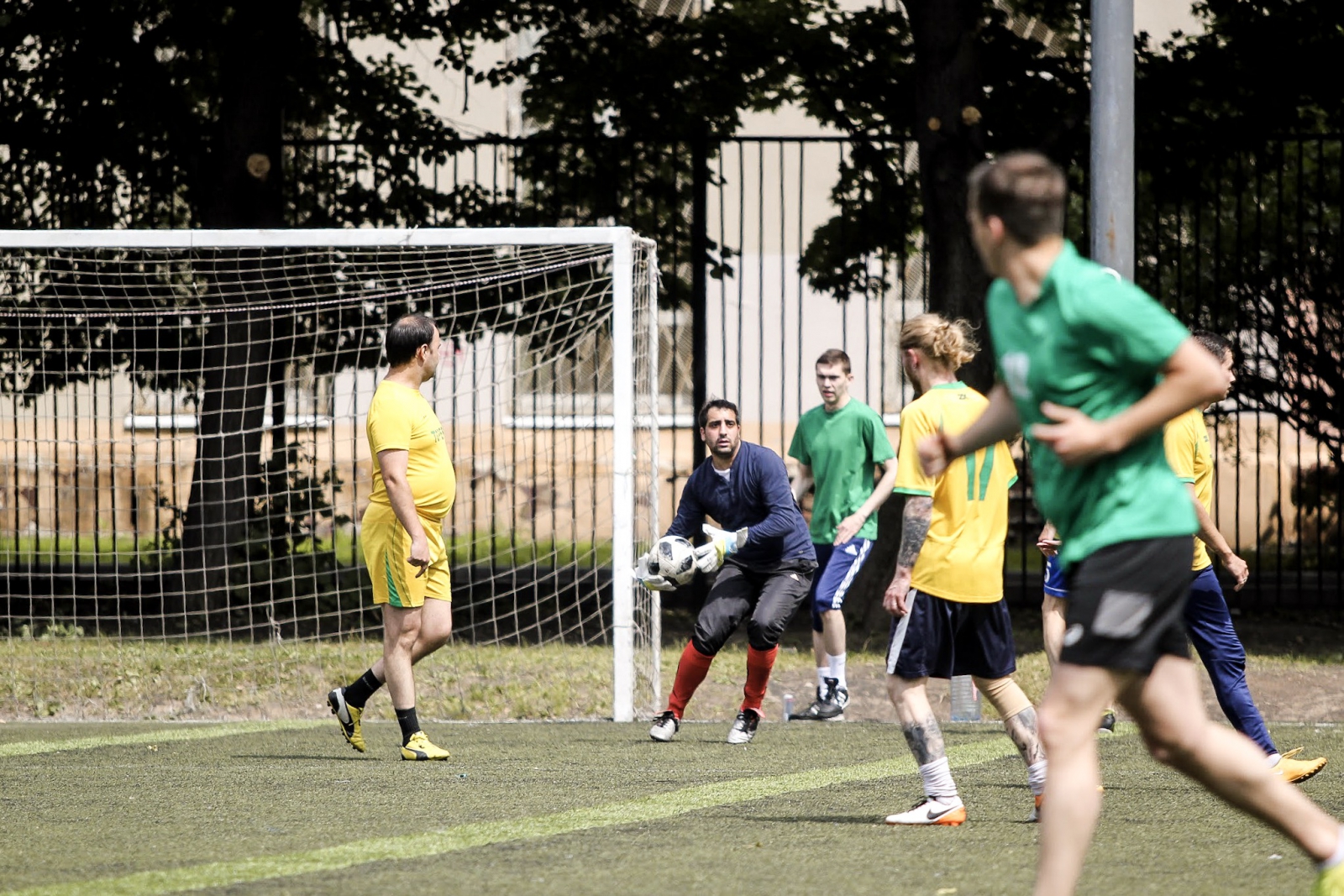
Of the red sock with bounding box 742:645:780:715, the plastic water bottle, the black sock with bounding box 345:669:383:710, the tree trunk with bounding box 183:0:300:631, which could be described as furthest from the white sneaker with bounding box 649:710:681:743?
the tree trunk with bounding box 183:0:300:631

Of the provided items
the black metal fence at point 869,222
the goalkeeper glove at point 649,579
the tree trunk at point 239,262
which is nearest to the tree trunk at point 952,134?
the black metal fence at point 869,222

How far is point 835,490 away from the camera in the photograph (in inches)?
358

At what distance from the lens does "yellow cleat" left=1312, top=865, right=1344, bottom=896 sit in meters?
3.38

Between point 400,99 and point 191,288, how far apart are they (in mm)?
2702

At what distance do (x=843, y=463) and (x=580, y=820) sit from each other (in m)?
4.04

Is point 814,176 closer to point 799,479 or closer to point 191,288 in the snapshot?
point 191,288

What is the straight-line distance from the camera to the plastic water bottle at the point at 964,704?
853 centimetres

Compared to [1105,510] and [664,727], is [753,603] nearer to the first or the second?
[664,727]

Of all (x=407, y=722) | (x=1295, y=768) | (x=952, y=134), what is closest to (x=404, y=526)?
(x=407, y=722)

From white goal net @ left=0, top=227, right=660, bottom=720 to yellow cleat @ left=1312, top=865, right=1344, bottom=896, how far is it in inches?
213

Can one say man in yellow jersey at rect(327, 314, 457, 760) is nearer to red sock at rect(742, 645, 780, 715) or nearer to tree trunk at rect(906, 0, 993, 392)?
red sock at rect(742, 645, 780, 715)

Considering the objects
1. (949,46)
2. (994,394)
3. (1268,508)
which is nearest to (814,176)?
(1268,508)

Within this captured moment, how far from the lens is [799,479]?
9344 millimetres

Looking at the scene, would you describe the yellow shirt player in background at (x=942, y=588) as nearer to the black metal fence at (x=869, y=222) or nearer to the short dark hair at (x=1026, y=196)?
the short dark hair at (x=1026, y=196)
